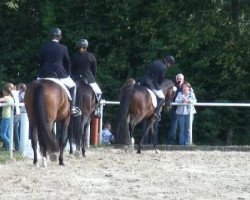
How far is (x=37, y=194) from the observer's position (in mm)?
11289

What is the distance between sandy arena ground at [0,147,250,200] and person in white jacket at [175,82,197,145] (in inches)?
169

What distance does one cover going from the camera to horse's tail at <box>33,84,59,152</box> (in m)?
14.5

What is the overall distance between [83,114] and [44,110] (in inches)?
125

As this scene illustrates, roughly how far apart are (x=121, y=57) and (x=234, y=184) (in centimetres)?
1872

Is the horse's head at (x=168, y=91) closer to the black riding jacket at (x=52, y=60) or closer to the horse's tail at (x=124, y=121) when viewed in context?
the horse's tail at (x=124, y=121)

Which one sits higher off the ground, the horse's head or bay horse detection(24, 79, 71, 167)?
the horse's head

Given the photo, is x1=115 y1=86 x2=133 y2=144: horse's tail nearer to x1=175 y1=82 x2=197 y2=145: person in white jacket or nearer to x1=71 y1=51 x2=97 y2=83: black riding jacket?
x1=71 y1=51 x2=97 y2=83: black riding jacket

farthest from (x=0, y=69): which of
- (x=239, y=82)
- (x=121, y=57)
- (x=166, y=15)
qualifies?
(x=239, y=82)

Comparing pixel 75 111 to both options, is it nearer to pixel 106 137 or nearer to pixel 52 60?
pixel 52 60

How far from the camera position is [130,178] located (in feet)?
44.3

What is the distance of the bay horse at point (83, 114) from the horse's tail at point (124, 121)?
0.80 meters

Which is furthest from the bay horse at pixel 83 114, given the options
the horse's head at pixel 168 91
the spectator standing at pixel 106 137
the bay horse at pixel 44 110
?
the spectator standing at pixel 106 137

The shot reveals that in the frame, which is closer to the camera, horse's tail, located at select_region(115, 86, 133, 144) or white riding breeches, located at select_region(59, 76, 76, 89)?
white riding breeches, located at select_region(59, 76, 76, 89)

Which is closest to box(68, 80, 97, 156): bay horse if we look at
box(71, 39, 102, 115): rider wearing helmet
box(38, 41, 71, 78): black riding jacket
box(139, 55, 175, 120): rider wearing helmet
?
box(71, 39, 102, 115): rider wearing helmet
